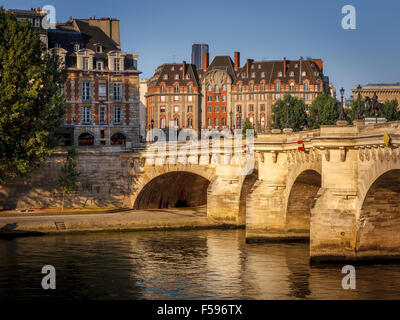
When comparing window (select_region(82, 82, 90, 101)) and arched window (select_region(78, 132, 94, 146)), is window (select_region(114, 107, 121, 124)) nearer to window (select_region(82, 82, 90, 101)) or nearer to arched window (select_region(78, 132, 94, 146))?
arched window (select_region(78, 132, 94, 146))

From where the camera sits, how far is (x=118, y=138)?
103 m

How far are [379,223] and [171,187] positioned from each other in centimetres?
3976

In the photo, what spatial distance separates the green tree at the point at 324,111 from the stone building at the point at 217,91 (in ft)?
126

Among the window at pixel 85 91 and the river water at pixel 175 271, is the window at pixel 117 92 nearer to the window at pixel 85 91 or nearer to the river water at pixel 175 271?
the window at pixel 85 91

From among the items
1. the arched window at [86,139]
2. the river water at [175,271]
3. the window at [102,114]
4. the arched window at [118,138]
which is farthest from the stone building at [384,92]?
the river water at [175,271]

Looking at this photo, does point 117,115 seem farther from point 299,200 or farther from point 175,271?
point 175,271

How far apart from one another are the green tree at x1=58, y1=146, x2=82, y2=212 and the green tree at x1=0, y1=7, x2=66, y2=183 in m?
3.53

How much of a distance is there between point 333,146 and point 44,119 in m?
33.4

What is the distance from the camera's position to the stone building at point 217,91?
166 meters

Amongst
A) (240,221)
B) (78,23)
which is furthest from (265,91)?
(240,221)

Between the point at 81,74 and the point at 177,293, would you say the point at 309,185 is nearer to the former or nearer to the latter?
the point at 177,293

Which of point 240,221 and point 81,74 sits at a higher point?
point 81,74

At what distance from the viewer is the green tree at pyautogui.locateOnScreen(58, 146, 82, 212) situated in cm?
7356

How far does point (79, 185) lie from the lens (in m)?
77.8
